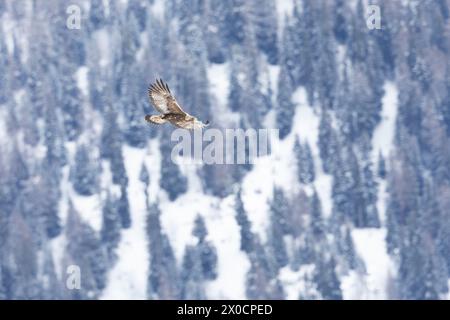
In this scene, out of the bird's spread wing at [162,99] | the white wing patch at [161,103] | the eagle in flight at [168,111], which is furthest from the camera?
the white wing patch at [161,103]

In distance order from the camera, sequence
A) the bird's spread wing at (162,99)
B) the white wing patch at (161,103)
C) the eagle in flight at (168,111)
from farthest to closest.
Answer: the white wing patch at (161,103), the bird's spread wing at (162,99), the eagle in flight at (168,111)

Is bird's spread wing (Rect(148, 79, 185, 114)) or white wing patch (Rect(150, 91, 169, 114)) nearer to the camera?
bird's spread wing (Rect(148, 79, 185, 114))

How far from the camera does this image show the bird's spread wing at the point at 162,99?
222ft

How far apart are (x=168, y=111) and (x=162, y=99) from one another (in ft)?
1.61

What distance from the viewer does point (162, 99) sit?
223ft

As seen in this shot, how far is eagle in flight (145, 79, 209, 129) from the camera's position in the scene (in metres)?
67.3

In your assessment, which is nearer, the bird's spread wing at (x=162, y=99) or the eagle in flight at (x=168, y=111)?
the eagle in flight at (x=168, y=111)

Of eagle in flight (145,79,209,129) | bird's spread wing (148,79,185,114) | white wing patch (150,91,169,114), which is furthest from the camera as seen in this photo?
white wing patch (150,91,169,114)
